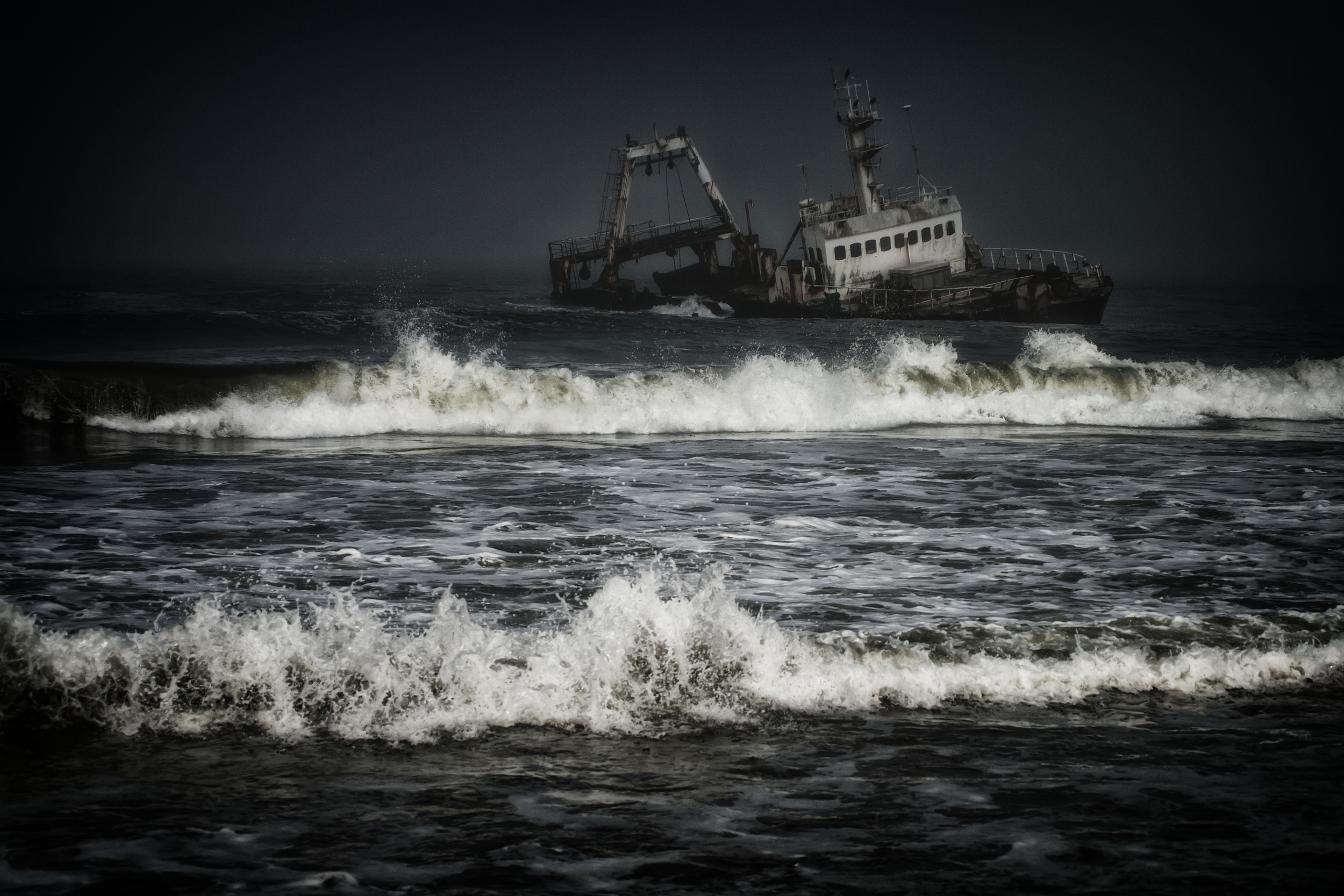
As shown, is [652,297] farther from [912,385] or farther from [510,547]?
[510,547]

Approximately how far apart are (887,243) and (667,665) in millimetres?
33631

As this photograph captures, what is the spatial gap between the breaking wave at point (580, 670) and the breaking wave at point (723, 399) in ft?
33.3

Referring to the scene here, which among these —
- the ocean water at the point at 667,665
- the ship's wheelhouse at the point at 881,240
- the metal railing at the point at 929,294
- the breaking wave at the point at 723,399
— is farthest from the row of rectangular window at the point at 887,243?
the ocean water at the point at 667,665

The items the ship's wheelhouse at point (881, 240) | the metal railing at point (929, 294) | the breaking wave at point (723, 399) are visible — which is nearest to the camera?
the breaking wave at point (723, 399)

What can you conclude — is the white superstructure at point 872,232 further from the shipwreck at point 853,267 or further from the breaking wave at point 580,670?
the breaking wave at point 580,670

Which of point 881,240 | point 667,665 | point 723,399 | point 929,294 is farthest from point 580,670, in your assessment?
point 881,240

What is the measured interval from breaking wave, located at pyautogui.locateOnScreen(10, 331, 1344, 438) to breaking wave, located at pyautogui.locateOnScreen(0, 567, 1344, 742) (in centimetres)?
1014

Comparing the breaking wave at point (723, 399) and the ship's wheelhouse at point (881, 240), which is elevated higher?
the ship's wheelhouse at point (881, 240)

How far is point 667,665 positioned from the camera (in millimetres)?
4926

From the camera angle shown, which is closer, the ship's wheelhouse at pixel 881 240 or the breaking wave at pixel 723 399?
the breaking wave at pixel 723 399

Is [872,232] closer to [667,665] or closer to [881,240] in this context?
[881,240]

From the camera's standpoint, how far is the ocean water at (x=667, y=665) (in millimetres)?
3404

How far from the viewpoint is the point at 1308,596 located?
6.34 meters

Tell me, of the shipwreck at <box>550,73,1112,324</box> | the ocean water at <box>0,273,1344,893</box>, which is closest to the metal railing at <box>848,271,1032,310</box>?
the shipwreck at <box>550,73,1112,324</box>
